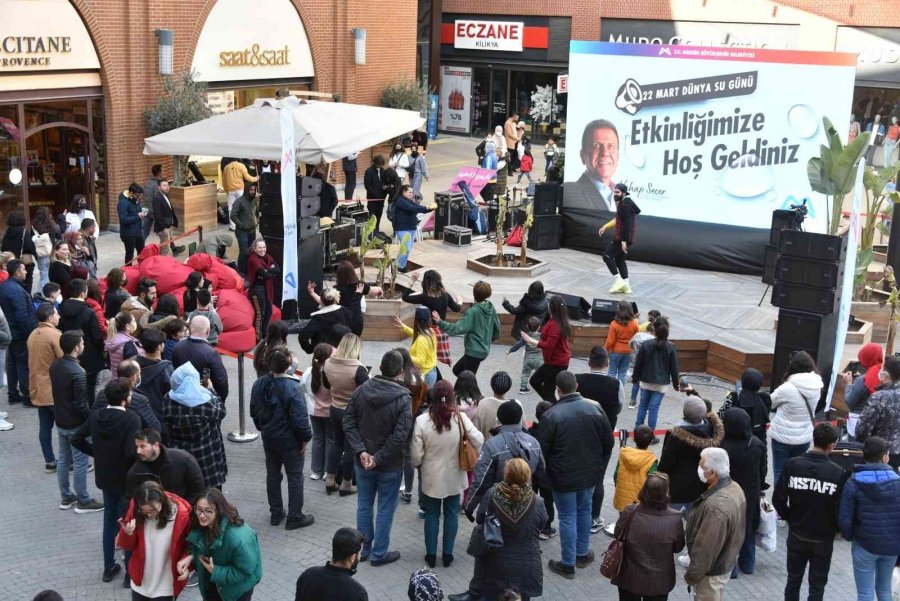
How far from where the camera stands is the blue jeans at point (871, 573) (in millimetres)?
7289

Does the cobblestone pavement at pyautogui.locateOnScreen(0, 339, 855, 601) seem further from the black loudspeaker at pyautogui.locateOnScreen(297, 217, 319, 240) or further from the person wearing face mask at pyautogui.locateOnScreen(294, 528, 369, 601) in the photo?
the black loudspeaker at pyautogui.locateOnScreen(297, 217, 319, 240)

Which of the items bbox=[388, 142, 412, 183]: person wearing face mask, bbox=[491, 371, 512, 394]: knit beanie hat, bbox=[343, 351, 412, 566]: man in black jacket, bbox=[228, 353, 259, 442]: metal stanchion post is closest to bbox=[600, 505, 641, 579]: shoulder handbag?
bbox=[491, 371, 512, 394]: knit beanie hat

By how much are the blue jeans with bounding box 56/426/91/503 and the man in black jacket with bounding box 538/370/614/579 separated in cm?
377

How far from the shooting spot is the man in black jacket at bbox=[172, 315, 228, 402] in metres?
8.84

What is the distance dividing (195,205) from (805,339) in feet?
40.0

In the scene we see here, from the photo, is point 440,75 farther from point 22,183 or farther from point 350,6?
point 22,183

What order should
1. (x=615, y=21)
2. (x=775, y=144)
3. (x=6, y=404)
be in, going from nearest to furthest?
(x=6, y=404)
(x=775, y=144)
(x=615, y=21)

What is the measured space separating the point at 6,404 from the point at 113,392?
4.64m

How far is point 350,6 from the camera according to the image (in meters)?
25.2

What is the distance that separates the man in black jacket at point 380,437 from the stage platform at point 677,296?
19.7 ft

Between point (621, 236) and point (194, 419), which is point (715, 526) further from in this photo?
point (621, 236)

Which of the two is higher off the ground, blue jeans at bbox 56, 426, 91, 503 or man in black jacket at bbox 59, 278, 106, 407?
man in black jacket at bbox 59, 278, 106, 407

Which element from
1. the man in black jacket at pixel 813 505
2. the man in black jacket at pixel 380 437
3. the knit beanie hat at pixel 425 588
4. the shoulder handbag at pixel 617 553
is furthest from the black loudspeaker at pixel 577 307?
the knit beanie hat at pixel 425 588

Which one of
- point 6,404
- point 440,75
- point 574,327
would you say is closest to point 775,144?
point 574,327
